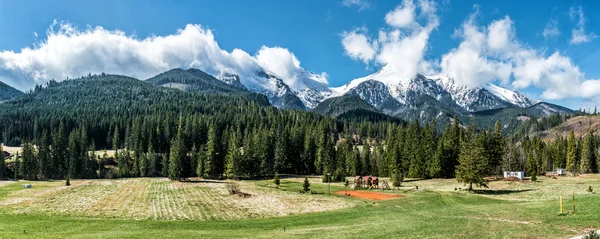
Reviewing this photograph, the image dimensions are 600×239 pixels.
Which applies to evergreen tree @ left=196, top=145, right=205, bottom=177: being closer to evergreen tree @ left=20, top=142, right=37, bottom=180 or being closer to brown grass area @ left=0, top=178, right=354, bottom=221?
brown grass area @ left=0, top=178, right=354, bottom=221

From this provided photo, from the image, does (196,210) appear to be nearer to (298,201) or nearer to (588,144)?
(298,201)

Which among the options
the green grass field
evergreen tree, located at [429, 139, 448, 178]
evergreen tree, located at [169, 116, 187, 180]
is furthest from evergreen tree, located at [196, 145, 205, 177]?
evergreen tree, located at [429, 139, 448, 178]

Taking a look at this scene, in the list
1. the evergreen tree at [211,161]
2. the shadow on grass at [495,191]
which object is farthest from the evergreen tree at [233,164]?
the shadow on grass at [495,191]

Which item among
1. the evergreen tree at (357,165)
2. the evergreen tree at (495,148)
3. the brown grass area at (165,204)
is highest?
the evergreen tree at (495,148)

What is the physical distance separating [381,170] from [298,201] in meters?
70.0

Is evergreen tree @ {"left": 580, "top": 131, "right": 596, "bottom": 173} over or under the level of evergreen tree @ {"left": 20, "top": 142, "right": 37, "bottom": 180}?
over

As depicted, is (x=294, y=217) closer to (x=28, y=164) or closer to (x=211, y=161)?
(x=211, y=161)

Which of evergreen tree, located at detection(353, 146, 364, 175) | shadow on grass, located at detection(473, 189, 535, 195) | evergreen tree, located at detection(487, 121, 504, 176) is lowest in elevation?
shadow on grass, located at detection(473, 189, 535, 195)

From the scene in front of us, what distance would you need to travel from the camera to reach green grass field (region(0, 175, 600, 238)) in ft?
112

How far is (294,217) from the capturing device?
51.0m

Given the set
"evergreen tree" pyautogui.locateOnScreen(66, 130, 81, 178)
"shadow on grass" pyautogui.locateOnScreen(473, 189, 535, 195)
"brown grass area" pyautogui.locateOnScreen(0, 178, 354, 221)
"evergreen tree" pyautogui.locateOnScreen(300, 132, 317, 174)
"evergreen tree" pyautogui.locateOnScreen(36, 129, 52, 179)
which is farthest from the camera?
"evergreen tree" pyautogui.locateOnScreen(300, 132, 317, 174)

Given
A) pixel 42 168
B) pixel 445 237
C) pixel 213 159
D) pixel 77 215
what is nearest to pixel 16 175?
pixel 42 168

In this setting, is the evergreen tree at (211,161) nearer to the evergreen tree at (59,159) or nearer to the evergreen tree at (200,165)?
the evergreen tree at (200,165)

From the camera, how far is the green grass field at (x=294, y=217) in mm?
34062
